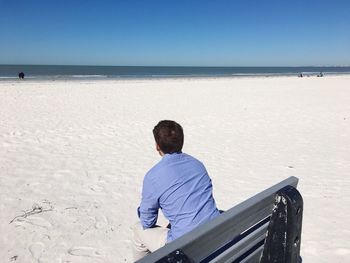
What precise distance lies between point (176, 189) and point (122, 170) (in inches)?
149

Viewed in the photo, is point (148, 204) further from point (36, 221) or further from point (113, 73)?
point (113, 73)

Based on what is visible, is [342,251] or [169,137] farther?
[342,251]

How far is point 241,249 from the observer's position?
2000mm

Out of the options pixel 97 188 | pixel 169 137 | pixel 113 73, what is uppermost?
pixel 113 73

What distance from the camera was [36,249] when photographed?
340cm

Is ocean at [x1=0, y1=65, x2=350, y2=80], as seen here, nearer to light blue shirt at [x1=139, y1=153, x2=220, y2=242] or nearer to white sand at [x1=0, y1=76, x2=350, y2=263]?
white sand at [x1=0, y1=76, x2=350, y2=263]

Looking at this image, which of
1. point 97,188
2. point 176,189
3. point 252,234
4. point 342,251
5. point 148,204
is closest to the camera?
point 252,234

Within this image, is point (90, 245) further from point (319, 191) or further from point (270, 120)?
point (270, 120)

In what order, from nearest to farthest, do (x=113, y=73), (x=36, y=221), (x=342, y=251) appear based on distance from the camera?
(x=342, y=251), (x=36, y=221), (x=113, y=73)

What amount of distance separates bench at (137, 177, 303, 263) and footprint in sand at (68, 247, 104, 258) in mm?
1753

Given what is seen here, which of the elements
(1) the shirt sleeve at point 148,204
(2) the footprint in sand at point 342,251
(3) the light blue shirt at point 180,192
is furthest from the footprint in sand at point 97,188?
(2) the footprint in sand at point 342,251

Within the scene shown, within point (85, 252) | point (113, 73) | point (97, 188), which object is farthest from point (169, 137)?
point (113, 73)

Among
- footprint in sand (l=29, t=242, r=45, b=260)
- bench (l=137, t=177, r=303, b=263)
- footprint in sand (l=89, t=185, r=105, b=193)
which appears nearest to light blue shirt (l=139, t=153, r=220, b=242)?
bench (l=137, t=177, r=303, b=263)

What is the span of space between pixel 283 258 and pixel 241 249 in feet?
1.45
